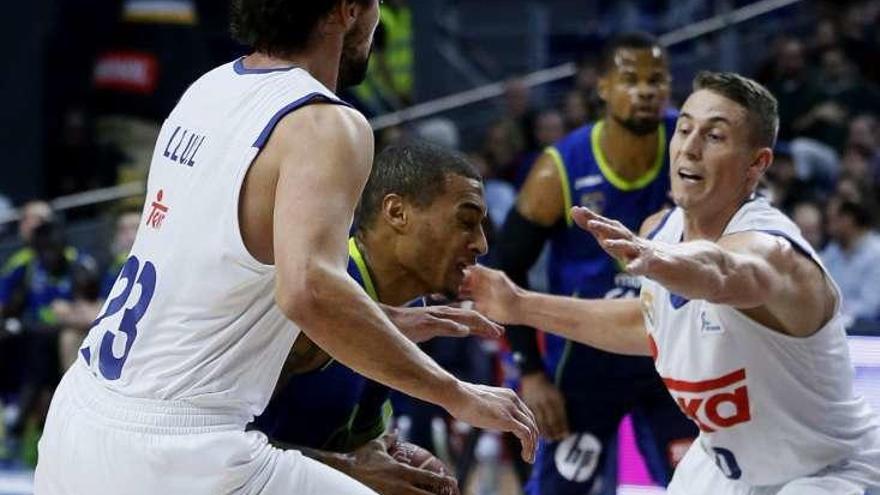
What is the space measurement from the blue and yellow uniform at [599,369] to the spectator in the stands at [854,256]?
2.90 m

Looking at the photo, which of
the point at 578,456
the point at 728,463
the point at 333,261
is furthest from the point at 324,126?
the point at 578,456

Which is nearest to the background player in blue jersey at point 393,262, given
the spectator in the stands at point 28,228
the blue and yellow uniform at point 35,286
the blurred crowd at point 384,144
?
the blurred crowd at point 384,144

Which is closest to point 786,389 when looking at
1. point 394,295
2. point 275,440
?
point 394,295

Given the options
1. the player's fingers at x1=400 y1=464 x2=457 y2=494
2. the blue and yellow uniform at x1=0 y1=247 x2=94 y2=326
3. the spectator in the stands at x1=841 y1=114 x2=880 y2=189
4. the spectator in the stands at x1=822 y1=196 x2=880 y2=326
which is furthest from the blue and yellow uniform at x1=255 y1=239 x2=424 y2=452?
the blue and yellow uniform at x1=0 y1=247 x2=94 y2=326

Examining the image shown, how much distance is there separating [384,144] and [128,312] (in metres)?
7.81

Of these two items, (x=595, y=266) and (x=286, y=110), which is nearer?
(x=286, y=110)

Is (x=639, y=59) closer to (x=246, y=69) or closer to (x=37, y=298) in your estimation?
(x=246, y=69)

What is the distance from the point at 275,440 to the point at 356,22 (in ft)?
3.64

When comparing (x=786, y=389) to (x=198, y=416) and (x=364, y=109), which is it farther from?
(x=364, y=109)

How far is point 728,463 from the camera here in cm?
427

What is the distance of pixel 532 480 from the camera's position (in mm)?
6141

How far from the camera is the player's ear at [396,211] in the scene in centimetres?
404

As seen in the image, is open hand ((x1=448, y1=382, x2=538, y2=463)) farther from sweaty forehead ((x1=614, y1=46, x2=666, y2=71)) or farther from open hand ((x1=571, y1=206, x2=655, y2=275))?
sweaty forehead ((x1=614, y1=46, x2=666, y2=71))

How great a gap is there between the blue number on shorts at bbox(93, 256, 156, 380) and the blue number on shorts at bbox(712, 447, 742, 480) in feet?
5.79
